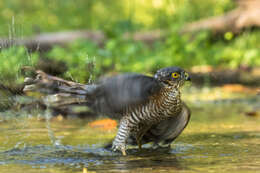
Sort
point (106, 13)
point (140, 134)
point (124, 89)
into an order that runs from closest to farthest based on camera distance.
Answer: point (124, 89) → point (140, 134) → point (106, 13)

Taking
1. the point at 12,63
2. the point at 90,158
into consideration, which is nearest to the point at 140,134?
the point at 90,158

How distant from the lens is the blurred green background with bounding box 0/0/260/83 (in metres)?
8.33

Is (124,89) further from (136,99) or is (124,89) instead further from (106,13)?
(106,13)

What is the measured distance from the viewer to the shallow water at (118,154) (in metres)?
3.40

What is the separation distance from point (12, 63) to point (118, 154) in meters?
1.12

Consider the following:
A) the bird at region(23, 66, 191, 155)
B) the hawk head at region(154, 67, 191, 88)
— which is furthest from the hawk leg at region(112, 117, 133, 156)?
the hawk head at region(154, 67, 191, 88)

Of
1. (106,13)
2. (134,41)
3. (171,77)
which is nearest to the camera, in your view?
(171,77)

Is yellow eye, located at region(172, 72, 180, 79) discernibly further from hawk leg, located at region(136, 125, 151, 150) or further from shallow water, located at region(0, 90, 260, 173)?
shallow water, located at region(0, 90, 260, 173)

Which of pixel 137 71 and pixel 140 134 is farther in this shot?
pixel 137 71

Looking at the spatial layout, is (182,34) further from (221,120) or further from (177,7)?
(221,120)

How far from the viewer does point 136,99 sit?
3604 millimetres

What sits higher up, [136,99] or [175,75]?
[175,75]

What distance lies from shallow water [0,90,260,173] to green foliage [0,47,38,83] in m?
0.58

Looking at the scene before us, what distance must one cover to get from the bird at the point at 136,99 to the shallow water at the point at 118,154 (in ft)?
0.49
